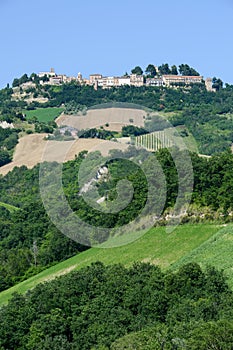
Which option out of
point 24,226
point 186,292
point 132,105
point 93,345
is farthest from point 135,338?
point 132,105

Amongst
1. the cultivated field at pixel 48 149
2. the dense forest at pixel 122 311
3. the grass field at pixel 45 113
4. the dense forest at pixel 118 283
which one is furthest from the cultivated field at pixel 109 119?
the dense forest at pixel 122 311

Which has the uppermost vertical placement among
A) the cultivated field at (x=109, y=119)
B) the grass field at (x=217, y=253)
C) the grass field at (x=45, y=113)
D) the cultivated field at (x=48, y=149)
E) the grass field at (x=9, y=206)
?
the grass field at (x=45, y=113)

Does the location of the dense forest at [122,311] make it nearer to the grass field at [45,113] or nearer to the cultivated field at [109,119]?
the cultivated field at [109,119]

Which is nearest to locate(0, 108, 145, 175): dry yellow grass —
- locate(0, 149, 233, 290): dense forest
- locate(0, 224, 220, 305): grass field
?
locate(0, 149, 233, 290): dense forest

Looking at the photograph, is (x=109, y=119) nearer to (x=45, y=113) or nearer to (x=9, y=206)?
(x=9, y=206)

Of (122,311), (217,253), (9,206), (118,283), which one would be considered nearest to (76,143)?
(9,206)

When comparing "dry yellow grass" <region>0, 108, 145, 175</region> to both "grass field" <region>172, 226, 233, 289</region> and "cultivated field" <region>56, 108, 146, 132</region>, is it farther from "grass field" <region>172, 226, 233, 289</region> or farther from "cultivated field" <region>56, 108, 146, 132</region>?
"grass field" <region>172, 226, 233, 289</region>

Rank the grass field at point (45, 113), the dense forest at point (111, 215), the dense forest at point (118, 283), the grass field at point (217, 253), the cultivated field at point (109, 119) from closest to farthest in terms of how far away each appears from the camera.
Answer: the dense forest at point (118, 283), the grass field at point (217, 253), the dense forest at point (111, 215), the cultivated field at point (109, 119), the grass field at point (45, 113)
